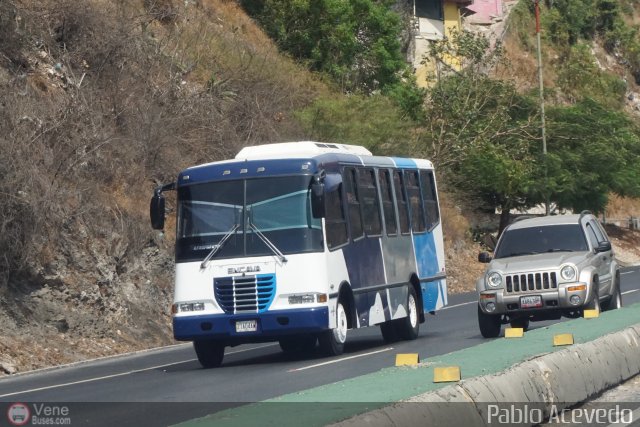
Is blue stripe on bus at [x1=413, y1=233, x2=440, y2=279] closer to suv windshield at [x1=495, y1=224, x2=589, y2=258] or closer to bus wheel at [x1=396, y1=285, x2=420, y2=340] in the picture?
bus wheel at [x1=396, y1=285, x2=420, y2=340]

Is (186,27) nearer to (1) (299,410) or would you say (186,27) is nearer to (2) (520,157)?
(2) (520,157)

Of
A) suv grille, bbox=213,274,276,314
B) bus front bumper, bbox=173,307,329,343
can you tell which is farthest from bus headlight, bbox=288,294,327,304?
suv grille, bbox=213,274,276,314

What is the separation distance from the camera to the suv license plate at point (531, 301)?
19.8 m

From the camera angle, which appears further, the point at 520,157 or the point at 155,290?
the point at 520,157

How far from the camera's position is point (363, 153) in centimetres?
2200

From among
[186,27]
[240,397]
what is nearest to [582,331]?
[240,397]

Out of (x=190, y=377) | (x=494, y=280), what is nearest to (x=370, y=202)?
(x=494, y=280)

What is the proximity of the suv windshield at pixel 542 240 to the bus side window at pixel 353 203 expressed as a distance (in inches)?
100

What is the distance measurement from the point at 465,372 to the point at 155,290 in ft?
57.8

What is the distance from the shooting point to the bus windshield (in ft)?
61.7

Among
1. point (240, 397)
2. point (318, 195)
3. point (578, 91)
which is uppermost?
point (578, 91)

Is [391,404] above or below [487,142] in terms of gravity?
below

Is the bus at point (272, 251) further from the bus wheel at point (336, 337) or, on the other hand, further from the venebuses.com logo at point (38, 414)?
the venebuses.com logo at point (38, 414)

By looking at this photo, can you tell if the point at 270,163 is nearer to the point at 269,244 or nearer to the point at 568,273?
the point at 269,244
